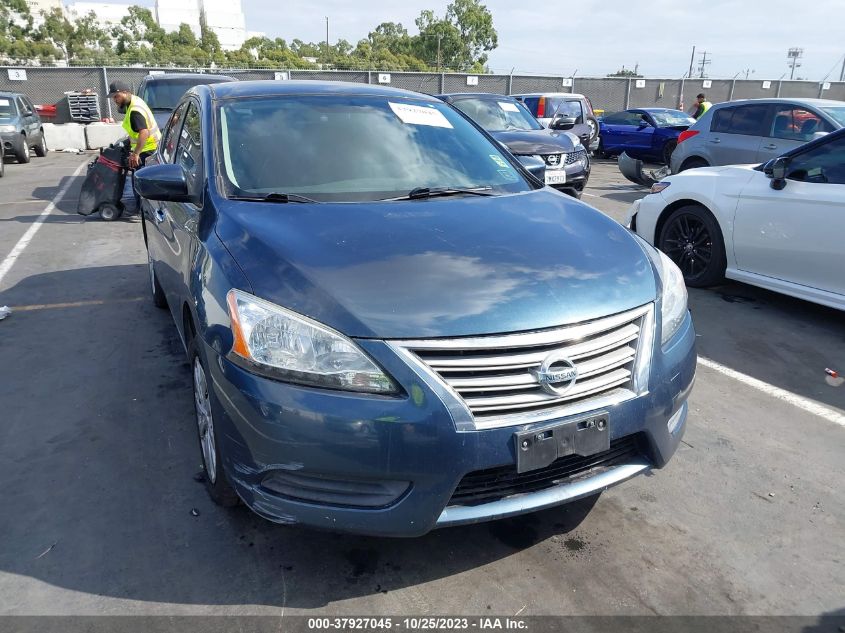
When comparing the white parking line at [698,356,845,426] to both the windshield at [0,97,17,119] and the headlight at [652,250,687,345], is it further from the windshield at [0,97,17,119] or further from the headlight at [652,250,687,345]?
the windshield at [0,97,17,119]

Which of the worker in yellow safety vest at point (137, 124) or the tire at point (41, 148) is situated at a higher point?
the worker in yellow safety vest at point (137, 124)

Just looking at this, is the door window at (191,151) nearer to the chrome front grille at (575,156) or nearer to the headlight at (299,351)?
the headlight at (299,351)

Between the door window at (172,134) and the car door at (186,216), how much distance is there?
19 centimetres

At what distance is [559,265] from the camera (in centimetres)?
247

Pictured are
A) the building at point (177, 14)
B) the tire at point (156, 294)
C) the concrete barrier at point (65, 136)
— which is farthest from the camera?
the building at point (177, 14)

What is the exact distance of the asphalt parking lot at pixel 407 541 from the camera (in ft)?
7.76

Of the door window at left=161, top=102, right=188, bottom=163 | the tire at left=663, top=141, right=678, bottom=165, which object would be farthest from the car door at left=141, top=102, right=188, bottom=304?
the tire at left=663, top=141, right=678, bottom=165

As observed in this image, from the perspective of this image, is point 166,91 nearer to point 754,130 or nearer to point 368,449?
point 754,130

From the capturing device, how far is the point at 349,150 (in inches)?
131

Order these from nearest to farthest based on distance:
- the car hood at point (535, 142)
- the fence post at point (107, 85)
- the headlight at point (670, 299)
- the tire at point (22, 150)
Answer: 1. the headlight at point (670, 299)
2. the car hood at point (535, 142)
3. the tire at point (22, 150)
4. the fence post at point (107, 85)

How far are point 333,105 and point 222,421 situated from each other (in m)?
1.96

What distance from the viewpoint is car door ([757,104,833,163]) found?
9.32 m

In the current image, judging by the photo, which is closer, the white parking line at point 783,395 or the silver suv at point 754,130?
the white parking line at point 783,395

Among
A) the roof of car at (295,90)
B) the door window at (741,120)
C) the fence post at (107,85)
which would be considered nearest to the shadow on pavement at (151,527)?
the roof of car at (295,90)
